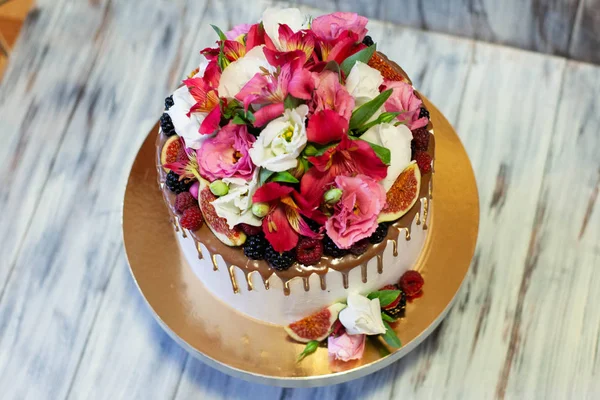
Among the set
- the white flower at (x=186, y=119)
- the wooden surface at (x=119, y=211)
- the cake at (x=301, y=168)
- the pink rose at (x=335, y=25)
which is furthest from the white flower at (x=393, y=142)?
the wooden surface at (x=119, y=211)

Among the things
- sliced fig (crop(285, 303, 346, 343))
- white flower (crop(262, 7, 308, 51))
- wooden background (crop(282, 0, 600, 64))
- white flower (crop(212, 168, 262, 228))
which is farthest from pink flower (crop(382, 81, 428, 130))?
wooden background (crop(282, 0, 600, 64))

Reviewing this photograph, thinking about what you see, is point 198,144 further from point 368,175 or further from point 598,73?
point 598,73

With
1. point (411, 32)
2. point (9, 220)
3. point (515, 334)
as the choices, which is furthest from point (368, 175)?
point (9, 220)

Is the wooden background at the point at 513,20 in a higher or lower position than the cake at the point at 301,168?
higher

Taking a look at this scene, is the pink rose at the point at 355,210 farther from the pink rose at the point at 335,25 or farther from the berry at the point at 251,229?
the pink rose at the point at 335,25

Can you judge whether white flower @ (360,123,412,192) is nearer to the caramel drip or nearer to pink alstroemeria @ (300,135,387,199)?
pink alstroemeria @ (300,135,387,199)

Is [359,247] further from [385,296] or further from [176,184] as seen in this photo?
[176,184]
